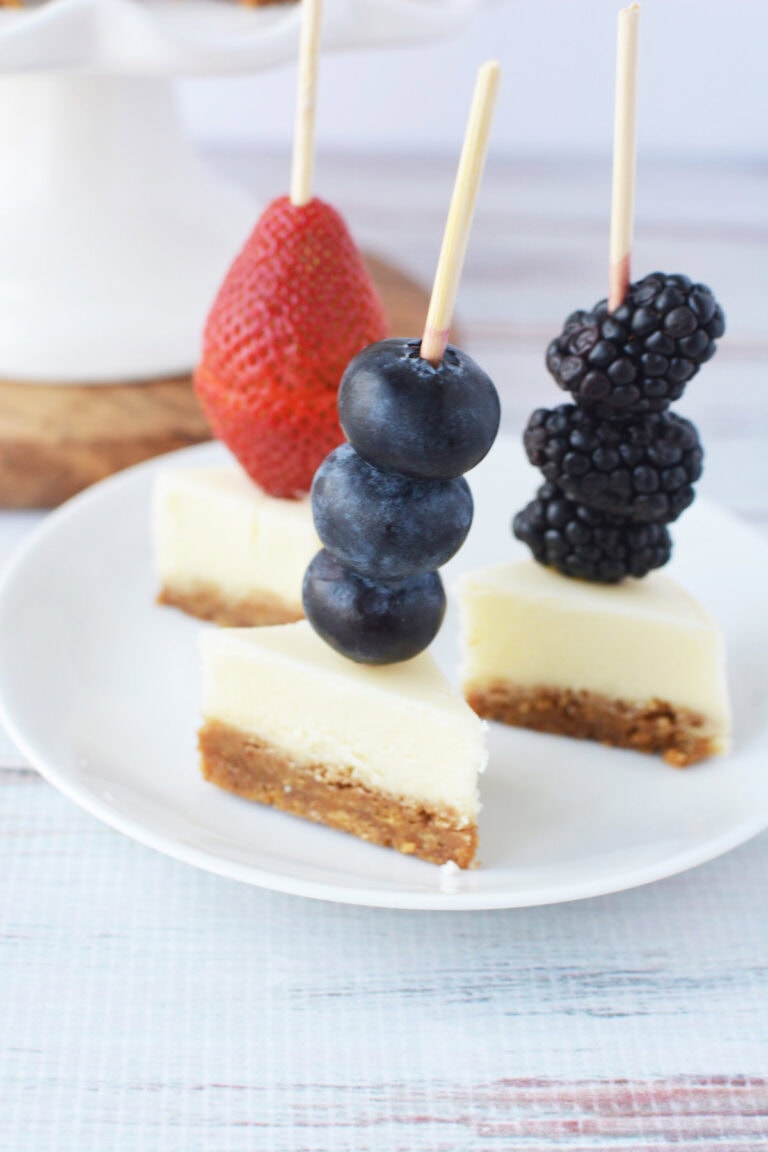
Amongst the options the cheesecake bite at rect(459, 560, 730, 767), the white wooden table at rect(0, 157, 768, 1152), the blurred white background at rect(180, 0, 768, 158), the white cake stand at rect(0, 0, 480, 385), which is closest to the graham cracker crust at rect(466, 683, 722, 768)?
the cheesecake bite at rect(459, 560, 730, 767)

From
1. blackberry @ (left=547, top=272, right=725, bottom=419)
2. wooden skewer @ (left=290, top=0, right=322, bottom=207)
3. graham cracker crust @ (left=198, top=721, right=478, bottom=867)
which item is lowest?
graham cracker crust @ (left=198, top=721, right=478, bottom=867)

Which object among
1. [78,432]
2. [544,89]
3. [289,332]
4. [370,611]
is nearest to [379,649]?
[370,611]

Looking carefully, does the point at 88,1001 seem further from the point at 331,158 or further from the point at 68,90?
the point at 331,158

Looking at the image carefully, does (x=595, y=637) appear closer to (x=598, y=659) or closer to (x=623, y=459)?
(x=598, y=659)

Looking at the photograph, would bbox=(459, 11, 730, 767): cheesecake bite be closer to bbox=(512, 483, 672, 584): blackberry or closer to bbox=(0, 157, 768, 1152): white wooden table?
bbox=(512, 483, 672, 584): blackberry

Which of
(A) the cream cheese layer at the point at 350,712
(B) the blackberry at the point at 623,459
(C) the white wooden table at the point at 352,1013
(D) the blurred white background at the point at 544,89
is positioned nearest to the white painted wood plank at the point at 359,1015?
(C) the white wooden table at the point at 352,1013
